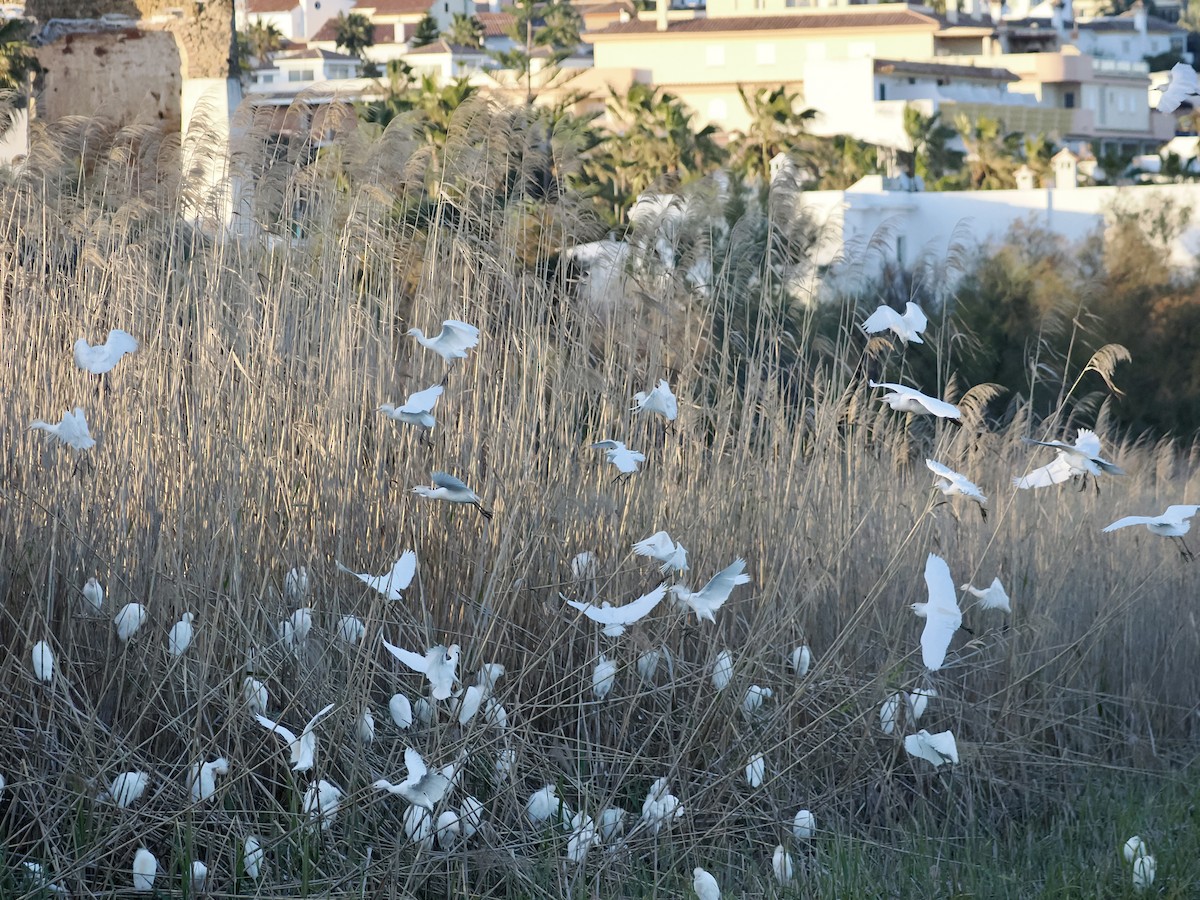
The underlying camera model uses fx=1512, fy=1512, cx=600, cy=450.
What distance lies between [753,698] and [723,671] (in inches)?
4.5

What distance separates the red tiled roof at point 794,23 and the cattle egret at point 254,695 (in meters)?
49.2

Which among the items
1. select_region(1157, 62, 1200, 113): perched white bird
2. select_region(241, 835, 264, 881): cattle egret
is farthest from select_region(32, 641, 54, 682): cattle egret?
select_region(1157, 62, 1200, 113): perched white bird

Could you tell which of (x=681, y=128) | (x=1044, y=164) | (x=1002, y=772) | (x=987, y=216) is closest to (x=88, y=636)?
(x=1002, y=772)

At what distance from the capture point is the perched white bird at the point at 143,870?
2.27 meters

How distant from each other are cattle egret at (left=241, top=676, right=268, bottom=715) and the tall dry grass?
24 millimetres

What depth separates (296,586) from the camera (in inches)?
107

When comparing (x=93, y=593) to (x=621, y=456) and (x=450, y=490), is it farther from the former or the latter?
(x=621, y=456)

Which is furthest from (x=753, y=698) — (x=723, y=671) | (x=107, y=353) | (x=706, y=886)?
(x=107, y=353)

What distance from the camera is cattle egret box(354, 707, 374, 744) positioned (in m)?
2.39

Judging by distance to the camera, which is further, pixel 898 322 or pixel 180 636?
pixel 898 322

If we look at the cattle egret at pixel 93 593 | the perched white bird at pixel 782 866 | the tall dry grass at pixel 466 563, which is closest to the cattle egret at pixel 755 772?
the tall dry grass at pixel 466 563

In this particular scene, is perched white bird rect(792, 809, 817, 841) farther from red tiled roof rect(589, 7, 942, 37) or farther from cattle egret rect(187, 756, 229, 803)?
red tiled roof rect(589, 7, 942, 37)

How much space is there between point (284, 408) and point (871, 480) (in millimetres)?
1564

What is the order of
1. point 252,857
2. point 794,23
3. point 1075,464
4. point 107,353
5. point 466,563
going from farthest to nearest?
point 794,23 < point 466,563 < point 1075,464 < point 107,353 < point 252,857
